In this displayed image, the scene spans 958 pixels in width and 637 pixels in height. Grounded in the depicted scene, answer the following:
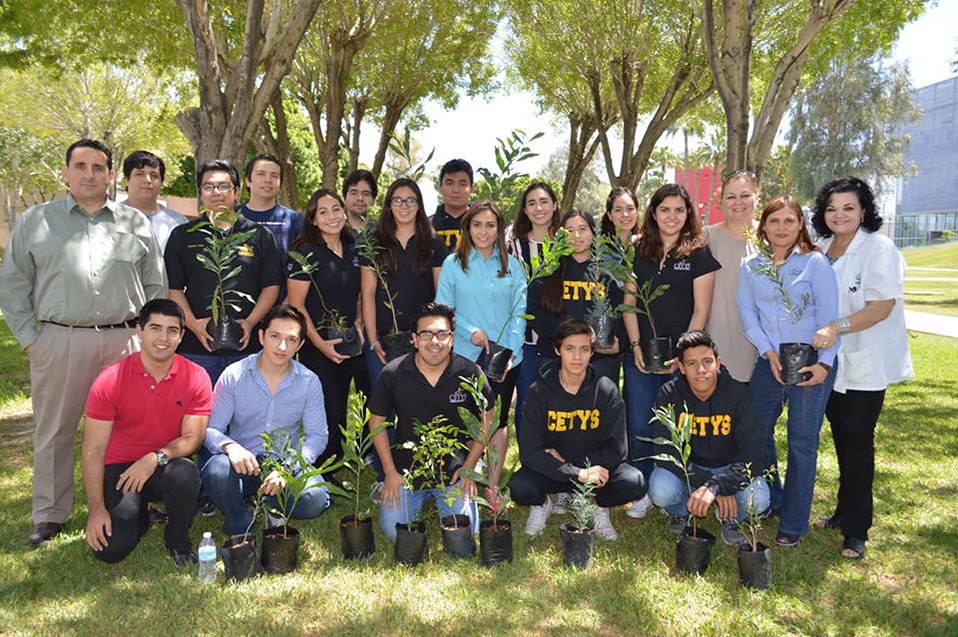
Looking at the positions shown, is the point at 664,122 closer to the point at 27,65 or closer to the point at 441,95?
the point at 441,95

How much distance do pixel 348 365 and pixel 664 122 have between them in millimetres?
11395

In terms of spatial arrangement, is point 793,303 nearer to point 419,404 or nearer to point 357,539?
point 419,404

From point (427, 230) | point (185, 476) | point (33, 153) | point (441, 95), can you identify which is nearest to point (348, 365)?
point (427, 230)

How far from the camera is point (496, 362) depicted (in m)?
4.81

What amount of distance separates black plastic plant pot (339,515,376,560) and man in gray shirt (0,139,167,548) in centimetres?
197

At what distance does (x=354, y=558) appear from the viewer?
13.9 feet

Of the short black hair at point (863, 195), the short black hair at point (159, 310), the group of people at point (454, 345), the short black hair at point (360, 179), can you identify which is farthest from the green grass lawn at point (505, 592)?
the short black hair at point (360, 179)

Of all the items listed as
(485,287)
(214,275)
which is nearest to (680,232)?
(485,287)

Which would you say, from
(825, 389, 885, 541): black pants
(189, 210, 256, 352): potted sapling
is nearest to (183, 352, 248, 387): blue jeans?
(189, 210, 256, 352): potted sapling

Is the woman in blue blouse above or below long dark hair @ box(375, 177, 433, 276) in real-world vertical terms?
below

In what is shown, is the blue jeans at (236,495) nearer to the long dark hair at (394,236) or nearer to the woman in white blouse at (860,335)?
the long dark hair at (394,236)

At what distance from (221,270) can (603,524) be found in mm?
3193

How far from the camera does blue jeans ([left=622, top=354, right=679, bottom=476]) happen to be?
507 centimetres

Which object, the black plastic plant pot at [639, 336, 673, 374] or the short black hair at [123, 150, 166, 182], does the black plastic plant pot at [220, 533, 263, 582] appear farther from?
the short black hair at [123, 150, 166, 182]
